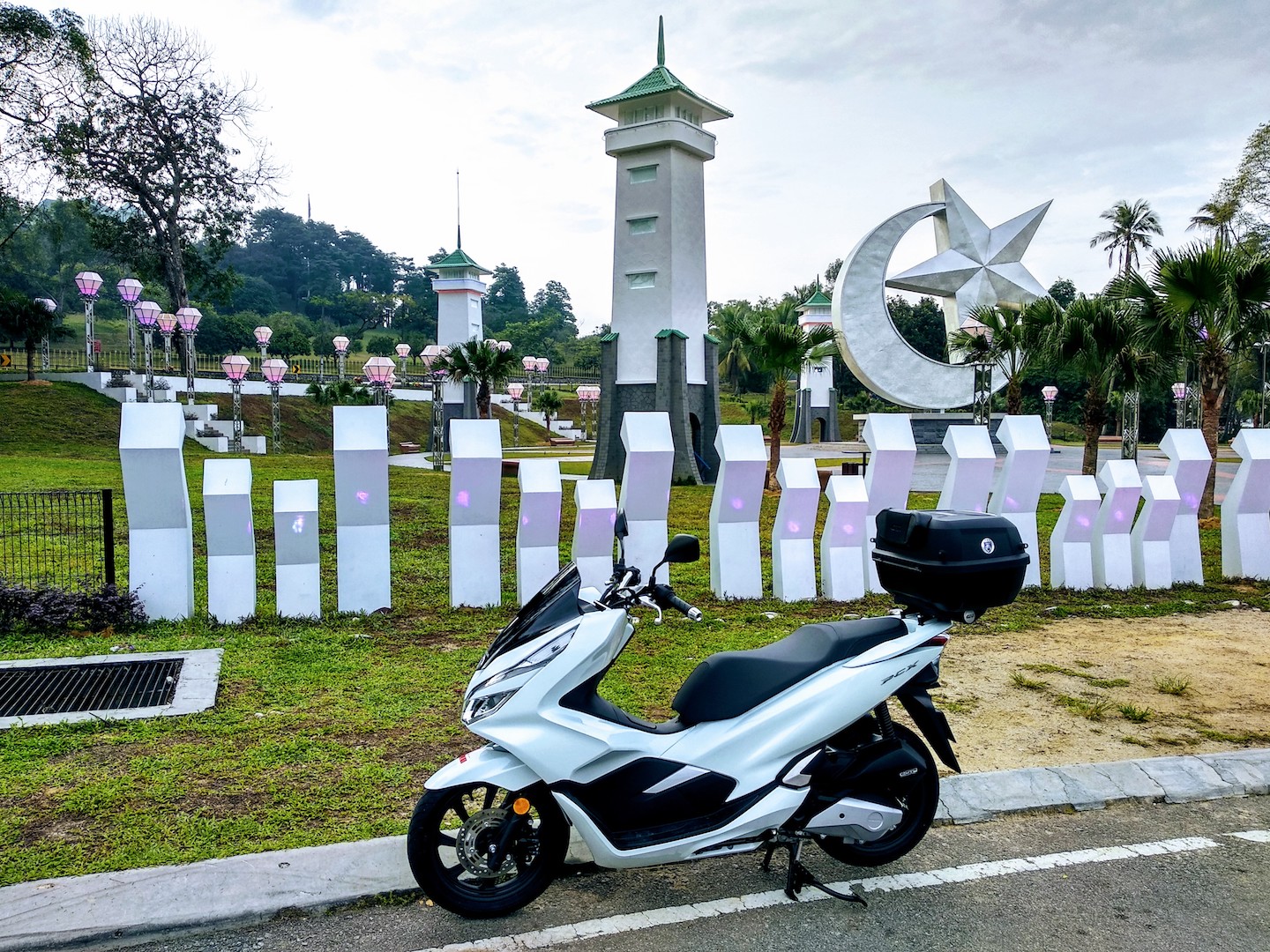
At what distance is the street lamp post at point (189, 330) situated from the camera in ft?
89.2

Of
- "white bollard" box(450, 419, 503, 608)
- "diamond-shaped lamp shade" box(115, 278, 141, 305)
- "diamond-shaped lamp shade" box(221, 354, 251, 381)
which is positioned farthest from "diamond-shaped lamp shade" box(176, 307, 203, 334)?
"white bollard" box(450, 419, 503, 608)

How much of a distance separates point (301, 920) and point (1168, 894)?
2897mm

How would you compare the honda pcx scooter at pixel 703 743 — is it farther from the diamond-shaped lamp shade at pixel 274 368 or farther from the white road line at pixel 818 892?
the diamond-shaped lamp shade at pixel 274 368

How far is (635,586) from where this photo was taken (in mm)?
3004

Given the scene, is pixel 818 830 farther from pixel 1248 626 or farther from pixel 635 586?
pixel 1248 626

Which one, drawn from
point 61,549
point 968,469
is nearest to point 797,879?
point 968,469

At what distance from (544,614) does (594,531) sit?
379 centimetres

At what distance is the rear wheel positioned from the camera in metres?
3.23

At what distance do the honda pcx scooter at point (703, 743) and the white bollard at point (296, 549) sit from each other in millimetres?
3486

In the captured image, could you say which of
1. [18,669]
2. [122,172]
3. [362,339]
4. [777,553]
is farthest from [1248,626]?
[362,339]

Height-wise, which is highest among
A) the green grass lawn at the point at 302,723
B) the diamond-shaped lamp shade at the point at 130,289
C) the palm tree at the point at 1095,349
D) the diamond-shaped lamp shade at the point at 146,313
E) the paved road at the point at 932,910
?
the diamond-shaped lamp shade at the point at 130,289

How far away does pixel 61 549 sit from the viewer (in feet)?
Answer: 24.3

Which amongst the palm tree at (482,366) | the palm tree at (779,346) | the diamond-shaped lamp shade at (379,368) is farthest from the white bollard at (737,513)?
the palm tree at (482,366)

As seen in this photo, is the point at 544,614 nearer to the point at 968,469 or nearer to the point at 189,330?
the point at 968,469
